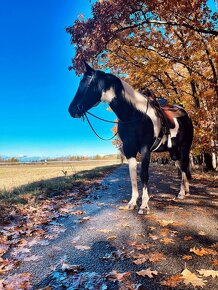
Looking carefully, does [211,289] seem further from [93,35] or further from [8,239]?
[93,35]

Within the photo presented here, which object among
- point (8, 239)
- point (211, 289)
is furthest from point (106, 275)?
point (8, 239)

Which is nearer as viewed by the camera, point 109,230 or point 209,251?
point 209,251

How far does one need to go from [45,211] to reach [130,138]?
2.81 metres

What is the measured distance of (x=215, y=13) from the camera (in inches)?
360

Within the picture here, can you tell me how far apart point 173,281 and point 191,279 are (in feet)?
0.72

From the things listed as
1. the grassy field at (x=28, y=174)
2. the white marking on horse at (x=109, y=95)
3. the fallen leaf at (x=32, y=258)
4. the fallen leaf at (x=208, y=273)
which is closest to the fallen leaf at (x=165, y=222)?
the fallen leaf at (x=208, y=273)

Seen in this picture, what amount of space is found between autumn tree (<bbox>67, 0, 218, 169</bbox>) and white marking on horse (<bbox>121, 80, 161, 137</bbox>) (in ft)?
3.58

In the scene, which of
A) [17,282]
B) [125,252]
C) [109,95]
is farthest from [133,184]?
[17,282]

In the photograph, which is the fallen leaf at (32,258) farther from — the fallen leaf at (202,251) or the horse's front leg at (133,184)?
the horse's front leg at (133,184)

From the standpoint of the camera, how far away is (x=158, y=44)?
1227cm

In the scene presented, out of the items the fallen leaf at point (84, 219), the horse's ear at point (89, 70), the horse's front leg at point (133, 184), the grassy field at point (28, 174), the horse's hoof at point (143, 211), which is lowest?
the grassy field at point (28, 174)

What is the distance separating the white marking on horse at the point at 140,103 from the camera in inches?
235

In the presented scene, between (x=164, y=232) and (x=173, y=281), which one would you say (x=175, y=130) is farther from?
(x=173, y=281)

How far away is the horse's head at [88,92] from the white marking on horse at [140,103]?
58 centimetres
